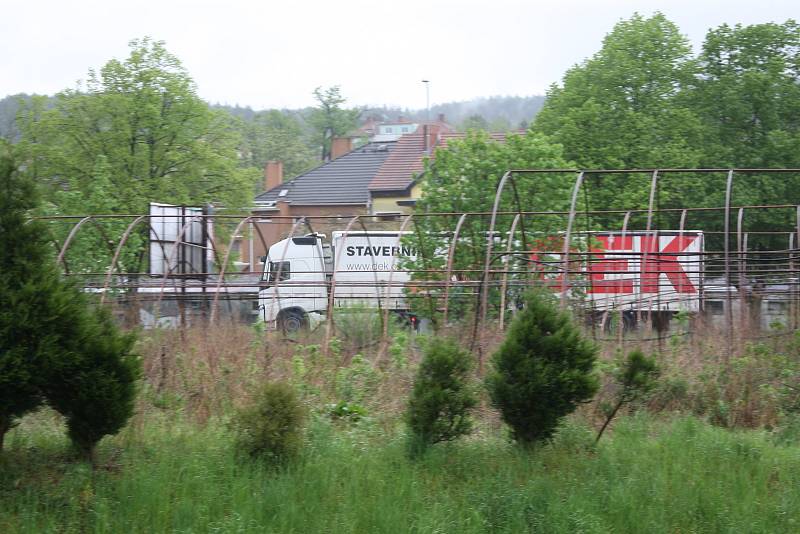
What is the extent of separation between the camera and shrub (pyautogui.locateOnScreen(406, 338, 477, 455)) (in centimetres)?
903

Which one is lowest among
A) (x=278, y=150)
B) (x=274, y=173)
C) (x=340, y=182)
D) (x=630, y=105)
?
(x=340, y=182)

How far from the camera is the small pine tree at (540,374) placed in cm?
888

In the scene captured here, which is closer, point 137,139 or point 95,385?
point 95,385

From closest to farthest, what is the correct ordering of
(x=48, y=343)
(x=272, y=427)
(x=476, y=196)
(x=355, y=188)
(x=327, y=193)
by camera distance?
(x=48, y=343) → (x=272, y=427) → (x=476, y=196) → (x=355, y=188) → (x=327, y=193)

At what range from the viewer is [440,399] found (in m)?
8.97

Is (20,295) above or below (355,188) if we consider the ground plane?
below

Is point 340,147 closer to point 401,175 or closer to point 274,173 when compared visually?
point 274,173

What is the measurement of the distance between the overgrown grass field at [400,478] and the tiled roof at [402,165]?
36.8 metres

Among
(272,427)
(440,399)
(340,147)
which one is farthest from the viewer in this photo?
(340,147)

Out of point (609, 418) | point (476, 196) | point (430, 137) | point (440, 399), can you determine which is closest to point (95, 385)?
point (440, 399)

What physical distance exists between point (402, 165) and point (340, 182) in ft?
18.9

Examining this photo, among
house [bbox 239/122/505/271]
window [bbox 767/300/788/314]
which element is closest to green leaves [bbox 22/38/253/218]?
house [bbox 239/122/505/271]

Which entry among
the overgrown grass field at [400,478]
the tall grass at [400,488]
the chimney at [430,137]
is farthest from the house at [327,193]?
the tall grass at [400,488]

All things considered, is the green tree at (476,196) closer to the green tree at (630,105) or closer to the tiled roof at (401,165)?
the green tree at (630,105)
